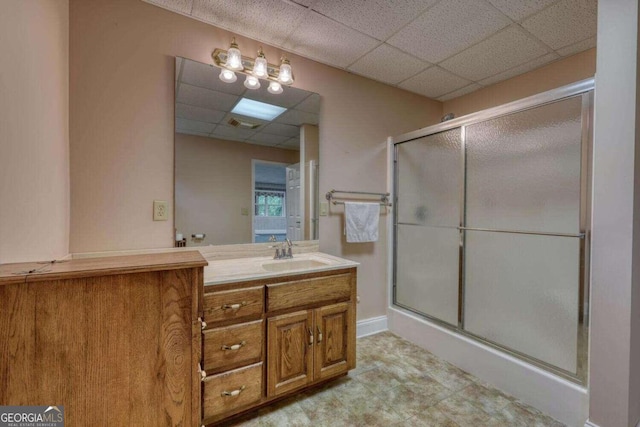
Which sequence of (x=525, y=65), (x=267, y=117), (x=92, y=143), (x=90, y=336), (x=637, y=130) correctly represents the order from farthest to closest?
(x=525, y=65) → (x=267, y=117) → (x=92, y=143) → (x=637, y=130) → (x=90, y=336)

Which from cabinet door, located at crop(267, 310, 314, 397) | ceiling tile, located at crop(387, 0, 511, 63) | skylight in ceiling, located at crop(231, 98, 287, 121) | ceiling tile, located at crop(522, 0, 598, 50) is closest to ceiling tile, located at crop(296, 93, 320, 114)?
skylight in ceiling, located at crop(231, 98, 287, 121)

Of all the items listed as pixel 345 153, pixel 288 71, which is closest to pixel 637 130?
pixel 345 153

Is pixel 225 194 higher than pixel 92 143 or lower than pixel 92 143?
lower

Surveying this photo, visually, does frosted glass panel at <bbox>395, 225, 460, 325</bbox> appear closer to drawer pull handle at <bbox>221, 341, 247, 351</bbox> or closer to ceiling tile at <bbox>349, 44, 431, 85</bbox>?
ceiling tile at <bbox>349, 44, 431, 85</bbox>

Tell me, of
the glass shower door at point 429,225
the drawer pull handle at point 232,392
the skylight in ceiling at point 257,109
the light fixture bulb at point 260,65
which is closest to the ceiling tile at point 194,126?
the skylight in ceiling at point 257,109

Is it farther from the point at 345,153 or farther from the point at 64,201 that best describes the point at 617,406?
the point at 64,201

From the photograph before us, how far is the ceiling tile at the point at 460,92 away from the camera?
261 centimetres

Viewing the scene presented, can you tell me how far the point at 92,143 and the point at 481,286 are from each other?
2616 millimetres

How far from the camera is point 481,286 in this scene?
6.52 feet

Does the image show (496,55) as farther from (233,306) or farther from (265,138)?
(233,306)

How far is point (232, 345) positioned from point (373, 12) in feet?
6.68

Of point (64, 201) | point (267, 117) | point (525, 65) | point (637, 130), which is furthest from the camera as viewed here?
point (525, 65)

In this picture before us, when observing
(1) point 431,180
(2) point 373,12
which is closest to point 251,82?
(2) point 373,12

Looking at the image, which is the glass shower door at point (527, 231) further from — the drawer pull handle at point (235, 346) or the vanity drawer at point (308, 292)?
the drawer pull handle at point (235, 346)
